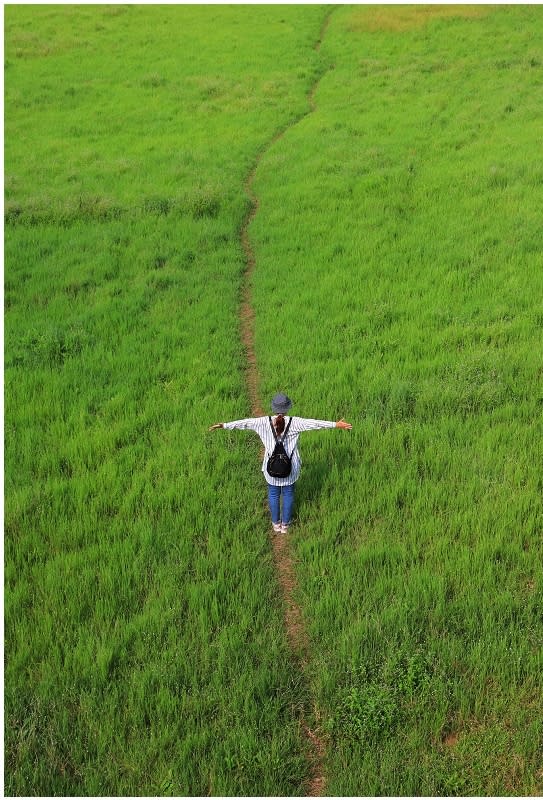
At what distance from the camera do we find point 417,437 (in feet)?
24.3

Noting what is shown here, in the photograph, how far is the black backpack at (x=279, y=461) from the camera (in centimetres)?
589

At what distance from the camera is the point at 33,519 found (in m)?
6.41

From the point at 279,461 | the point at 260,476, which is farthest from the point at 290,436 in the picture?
the point at 260,476

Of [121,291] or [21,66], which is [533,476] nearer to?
[121,291]

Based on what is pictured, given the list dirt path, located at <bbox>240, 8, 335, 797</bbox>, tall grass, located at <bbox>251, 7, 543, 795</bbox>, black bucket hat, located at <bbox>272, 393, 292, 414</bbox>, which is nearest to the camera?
dirt path, located at <bbox>240, 8, 335, 797</bbox>

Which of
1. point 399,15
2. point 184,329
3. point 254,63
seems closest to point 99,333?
point 184,329

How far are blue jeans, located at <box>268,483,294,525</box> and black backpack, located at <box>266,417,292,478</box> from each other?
20 centimetres

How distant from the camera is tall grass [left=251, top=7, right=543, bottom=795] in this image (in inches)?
172

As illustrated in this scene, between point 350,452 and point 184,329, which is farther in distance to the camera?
point 184,329

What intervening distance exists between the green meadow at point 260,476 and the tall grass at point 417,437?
0.03 metres

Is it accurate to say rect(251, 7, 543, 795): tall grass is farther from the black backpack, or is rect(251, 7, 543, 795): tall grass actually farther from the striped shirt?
the black backpack

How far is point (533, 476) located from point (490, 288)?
514 cm

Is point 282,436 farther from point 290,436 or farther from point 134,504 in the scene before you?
point 134,504

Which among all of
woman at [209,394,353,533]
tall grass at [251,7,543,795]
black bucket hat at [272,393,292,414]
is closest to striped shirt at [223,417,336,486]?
woman at [209,394,353,533]
